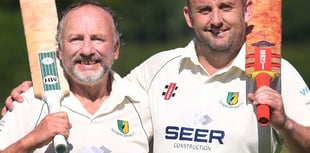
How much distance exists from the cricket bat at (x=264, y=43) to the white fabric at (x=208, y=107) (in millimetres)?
100

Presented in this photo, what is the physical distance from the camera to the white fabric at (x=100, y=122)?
648 centimetres

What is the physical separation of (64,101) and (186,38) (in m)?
17.4

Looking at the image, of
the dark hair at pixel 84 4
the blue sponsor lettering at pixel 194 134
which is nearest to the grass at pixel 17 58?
the dark hair at pixel 84 4

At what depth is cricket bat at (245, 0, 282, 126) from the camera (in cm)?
644

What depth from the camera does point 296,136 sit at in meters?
6.32

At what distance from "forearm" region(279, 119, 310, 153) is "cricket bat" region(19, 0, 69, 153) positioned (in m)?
1.30

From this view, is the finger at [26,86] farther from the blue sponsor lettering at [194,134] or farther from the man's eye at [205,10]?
the man's eye at [205,10]

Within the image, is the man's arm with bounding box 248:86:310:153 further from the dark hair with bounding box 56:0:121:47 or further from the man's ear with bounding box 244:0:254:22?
the dark hair with bounding box 56:0:121:47

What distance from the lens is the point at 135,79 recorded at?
6969 millimetres

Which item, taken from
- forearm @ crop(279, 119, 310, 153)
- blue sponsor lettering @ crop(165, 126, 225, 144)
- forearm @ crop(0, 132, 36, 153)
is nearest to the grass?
blue sponsor lettering @ crop(165, 126, 225, 144)

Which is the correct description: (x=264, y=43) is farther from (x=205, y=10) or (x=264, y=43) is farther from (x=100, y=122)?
(x=100, y=122)

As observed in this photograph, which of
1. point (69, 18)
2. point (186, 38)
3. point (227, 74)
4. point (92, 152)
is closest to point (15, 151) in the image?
point (92, 152)

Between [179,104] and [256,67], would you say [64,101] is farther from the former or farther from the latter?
Answer: [256,67]

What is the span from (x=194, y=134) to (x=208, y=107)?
7.0 inches
